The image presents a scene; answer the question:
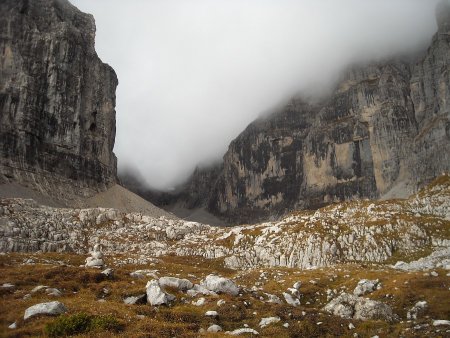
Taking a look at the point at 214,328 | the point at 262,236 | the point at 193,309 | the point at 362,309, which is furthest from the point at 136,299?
the point at 262,236

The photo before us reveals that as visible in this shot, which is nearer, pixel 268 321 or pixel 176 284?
pixel 268 321

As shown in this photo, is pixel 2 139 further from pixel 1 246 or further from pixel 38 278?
pixel 38 278

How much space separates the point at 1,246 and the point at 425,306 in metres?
79.5

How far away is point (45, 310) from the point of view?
24.8m

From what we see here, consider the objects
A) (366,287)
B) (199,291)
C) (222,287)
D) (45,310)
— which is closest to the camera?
(45,310)

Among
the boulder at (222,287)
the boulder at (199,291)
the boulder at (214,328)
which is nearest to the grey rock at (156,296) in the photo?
the boulder at (199,291)

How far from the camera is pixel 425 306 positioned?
1431 inches

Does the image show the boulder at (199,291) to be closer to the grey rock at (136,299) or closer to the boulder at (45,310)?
the grey rock at (136,299)

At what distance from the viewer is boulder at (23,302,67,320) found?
2423 centimetres

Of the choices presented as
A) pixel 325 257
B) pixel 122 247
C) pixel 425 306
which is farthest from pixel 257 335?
pixel 122 247

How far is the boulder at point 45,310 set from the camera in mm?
24228

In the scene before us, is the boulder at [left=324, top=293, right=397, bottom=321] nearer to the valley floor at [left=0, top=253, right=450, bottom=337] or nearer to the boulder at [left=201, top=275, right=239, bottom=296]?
the valley floor at [left=0, top=253, right=450, bottom=337]

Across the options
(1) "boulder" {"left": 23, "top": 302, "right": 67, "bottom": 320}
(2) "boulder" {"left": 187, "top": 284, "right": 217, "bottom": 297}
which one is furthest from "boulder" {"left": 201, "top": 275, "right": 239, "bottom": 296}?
(1) "boulder" {"left": 23, "top": 302, "right": 67, "bottom": 320}

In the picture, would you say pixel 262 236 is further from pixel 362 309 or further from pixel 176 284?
pixel 176 284
